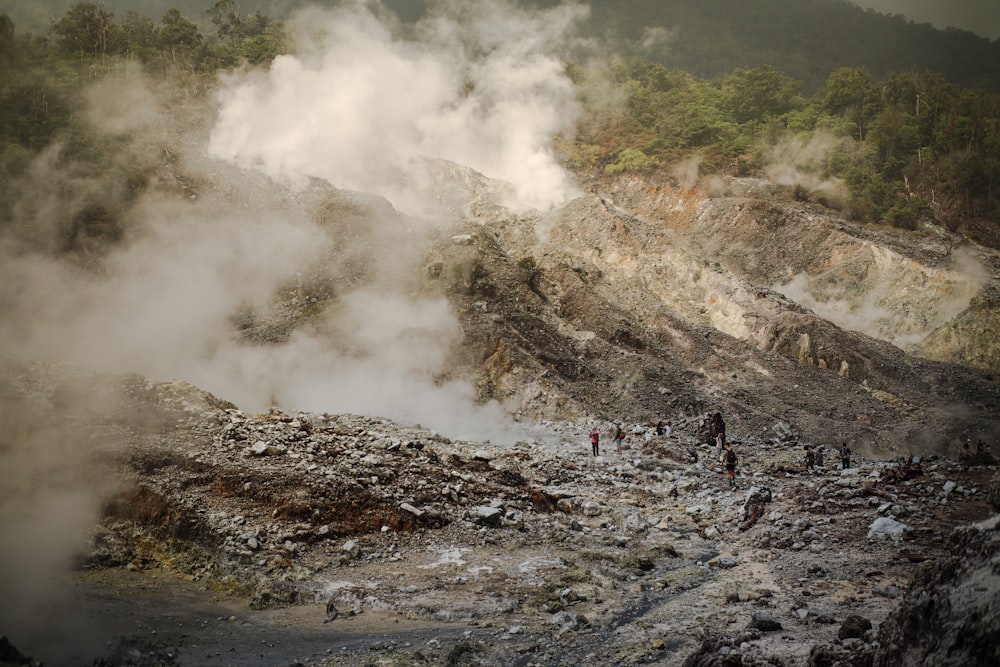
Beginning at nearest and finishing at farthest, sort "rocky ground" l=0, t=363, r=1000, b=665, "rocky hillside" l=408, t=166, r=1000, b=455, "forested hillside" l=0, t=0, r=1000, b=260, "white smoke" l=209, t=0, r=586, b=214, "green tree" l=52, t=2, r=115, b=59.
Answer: "rocky ground" l=0, t=363, r=1000, b=665 < "rocky hillside" l=408, t=166, r=1000, b=455 < "forested hillside" l=0, t=0, r=1000, b=260 < "white smoke" l=209, t=0, r=586, b=214 < "green tree" l=52, t=2, r=115, b=59

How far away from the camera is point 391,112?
151 ft

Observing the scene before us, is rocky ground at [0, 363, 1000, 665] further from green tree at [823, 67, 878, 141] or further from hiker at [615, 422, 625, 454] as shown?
green tree at [823, 67, 878, 141]

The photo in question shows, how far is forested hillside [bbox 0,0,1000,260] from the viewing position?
3161cm

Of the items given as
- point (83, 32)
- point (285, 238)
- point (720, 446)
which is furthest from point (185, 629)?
point (83, 32)

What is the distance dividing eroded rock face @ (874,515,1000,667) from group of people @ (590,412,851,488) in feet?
39.9

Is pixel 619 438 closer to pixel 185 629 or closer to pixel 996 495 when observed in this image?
pixel 185 629

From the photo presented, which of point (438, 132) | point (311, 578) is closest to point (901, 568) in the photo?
point (311, 578)

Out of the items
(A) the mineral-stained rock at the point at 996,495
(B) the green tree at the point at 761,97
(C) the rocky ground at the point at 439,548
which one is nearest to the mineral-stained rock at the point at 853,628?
(C) the rocky ground at the point at 439,548

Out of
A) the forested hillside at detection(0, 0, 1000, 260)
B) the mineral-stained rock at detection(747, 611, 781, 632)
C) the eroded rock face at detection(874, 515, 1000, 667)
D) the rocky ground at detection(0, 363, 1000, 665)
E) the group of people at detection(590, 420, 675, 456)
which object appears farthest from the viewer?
the forested hillside at detection(0, 0, 1000, 260)

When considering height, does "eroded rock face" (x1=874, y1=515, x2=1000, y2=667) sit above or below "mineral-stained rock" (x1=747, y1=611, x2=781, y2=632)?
above

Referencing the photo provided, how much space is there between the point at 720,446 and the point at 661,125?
40.1m

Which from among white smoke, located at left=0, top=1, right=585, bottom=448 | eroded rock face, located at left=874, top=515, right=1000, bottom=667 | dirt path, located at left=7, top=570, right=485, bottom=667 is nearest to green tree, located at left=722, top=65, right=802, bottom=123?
white smoke, located at left=0, top=1, right=585, bottom=448

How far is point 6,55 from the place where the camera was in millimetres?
37188

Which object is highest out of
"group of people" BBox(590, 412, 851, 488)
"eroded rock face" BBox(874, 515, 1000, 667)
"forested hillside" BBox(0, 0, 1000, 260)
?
"forested hillside" BBox(0, 0, 1000, 260)
